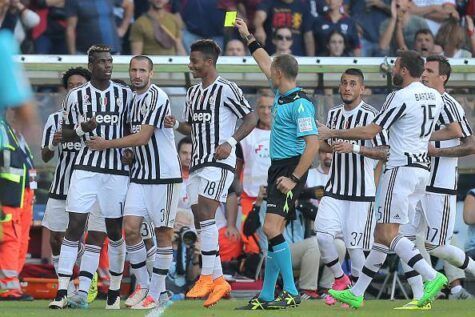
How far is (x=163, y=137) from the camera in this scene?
14078mm

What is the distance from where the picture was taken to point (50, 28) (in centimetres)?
1952

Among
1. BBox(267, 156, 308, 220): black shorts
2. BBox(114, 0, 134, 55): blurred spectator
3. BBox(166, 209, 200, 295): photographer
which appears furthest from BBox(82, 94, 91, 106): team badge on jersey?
BBox(114, 0, 134, 55): blurred spectator

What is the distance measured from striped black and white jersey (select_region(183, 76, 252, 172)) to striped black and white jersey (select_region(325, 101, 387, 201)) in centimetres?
142

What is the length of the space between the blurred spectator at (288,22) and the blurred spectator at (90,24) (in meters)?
2.13

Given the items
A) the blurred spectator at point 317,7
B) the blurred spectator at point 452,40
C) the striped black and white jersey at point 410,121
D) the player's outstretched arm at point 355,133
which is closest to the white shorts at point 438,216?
the striped black and white jersey at point 410,121

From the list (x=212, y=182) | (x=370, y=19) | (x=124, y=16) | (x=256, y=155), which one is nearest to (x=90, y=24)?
(x=124, y=16)

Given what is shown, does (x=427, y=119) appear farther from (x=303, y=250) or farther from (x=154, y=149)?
(x=303, y=250)

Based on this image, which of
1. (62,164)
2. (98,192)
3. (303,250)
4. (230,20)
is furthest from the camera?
(303,250)

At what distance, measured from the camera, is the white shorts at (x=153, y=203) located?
545 inches

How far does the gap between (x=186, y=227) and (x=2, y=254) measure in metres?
2.46

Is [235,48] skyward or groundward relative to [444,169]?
skyward

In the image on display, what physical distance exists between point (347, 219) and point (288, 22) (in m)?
5.62

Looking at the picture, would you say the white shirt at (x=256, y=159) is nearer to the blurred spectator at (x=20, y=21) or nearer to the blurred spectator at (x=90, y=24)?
the blurred spectator at (x=90, y=24)

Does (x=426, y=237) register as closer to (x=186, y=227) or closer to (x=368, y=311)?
(x=368, y=311)
